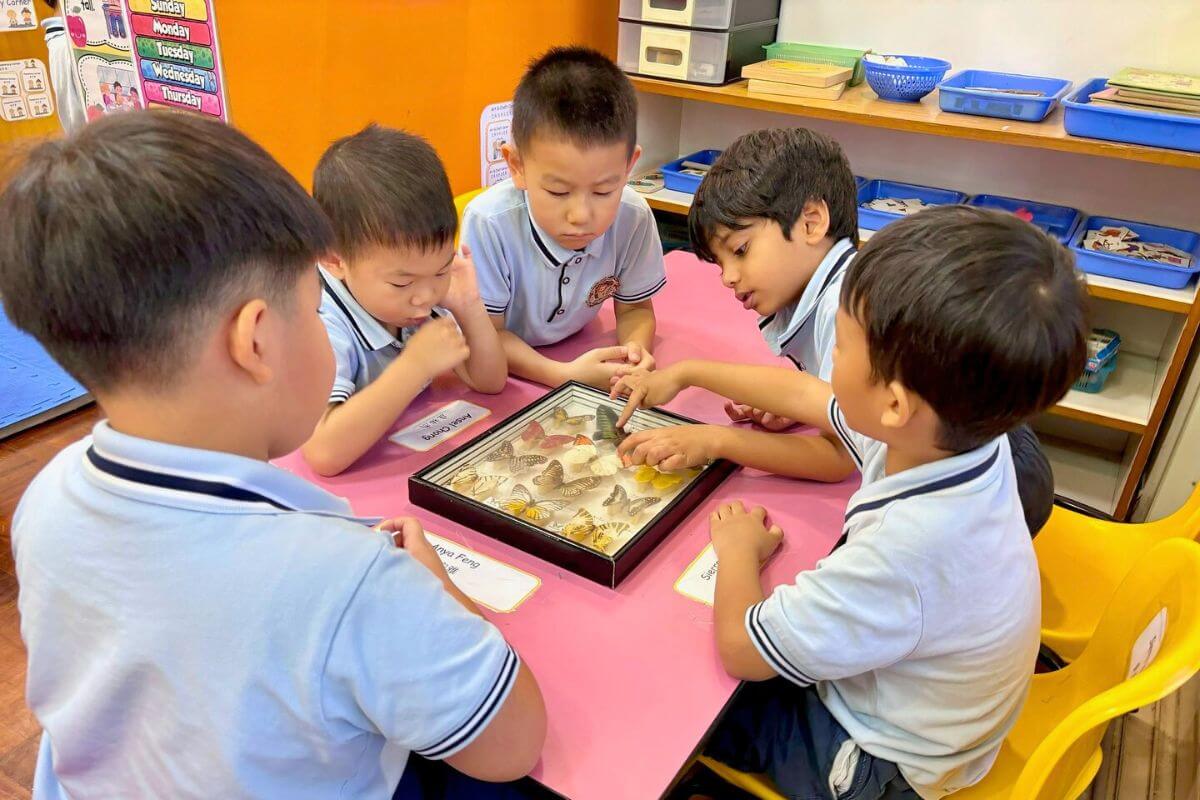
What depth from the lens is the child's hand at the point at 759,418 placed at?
1.29 meters

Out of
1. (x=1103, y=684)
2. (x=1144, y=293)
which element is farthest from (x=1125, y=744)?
(x=1144, y=293)

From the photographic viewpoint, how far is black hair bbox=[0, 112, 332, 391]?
55 cm

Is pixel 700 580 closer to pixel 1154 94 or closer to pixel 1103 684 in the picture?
pixel 1103 684

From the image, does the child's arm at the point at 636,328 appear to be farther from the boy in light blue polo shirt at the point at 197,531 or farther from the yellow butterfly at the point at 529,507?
the boy in light blue polo shirt at the point at 197,531

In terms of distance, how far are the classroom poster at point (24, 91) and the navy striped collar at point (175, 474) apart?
315 centimetres

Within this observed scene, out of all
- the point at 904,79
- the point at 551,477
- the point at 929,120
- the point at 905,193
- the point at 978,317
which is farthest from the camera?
the point at 905,193

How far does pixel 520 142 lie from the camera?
1453mm

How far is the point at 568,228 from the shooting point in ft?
4.79

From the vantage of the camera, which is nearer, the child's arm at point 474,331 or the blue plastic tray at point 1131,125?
the child's arm at point 474,331

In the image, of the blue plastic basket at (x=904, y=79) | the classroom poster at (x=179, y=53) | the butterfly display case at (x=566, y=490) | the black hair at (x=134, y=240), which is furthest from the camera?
the blue plastic basket at (x=904, y=79)

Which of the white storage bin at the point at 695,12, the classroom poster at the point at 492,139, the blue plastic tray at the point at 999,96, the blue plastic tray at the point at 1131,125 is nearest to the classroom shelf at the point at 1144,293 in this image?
the blue plastic tray at the point at 1131,125

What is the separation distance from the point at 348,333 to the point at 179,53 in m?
0.84

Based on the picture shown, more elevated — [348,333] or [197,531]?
[197,531]

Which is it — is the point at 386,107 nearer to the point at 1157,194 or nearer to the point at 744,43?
the point at 744,43
